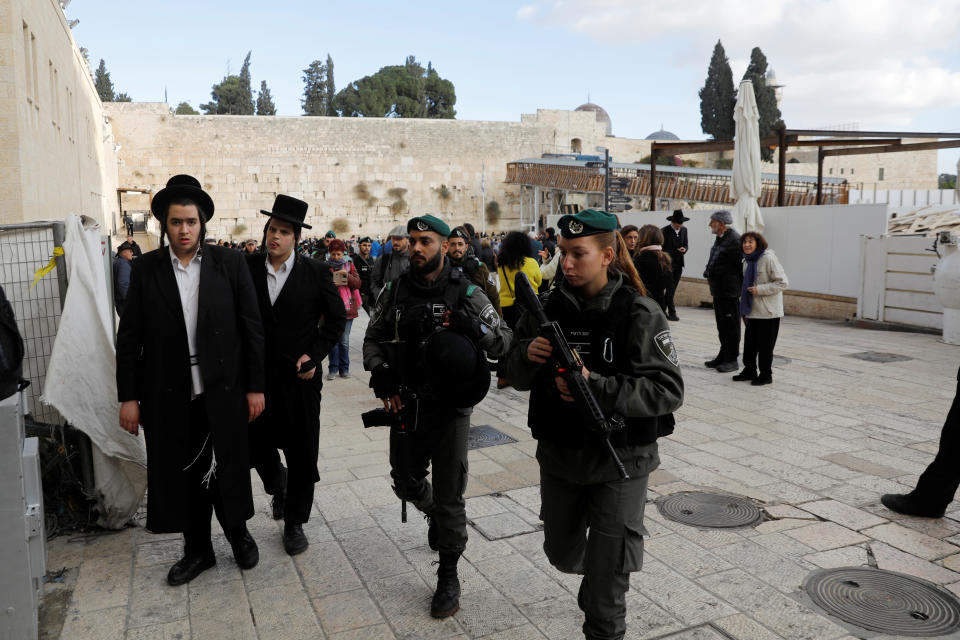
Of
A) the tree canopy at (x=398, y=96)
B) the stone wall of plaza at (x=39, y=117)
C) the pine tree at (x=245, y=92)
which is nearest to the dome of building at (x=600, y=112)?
the tree canopy at (x=398, y=96)

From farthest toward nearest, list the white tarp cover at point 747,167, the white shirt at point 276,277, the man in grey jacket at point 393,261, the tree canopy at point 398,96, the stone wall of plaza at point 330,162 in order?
1. the tree canopy at point 398,96
2. the stone wall of plaza at point 330,162
3. the white tarp cover at point 747,167
4. the man in grey jacket at point 393,261
5. the white shirt at point 276,277

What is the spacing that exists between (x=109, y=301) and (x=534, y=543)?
273 cm

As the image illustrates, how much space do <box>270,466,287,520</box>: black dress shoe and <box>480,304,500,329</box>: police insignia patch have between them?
5.43ft

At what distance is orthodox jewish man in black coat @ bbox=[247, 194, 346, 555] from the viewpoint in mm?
3600

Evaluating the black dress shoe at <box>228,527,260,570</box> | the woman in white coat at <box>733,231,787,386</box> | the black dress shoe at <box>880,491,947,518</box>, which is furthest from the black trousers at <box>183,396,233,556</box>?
the woman in white coat at <box>733,231,787,386</box>

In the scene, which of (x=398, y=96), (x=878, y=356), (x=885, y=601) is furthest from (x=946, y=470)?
(x=398, y=96)

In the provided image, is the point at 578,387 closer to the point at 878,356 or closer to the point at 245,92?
the point at 878,356

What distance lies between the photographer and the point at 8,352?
2869mm

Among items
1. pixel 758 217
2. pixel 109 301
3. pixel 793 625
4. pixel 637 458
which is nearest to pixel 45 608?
pixel 109 301

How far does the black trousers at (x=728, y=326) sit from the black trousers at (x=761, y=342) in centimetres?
55

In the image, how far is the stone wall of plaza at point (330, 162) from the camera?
1487 inches

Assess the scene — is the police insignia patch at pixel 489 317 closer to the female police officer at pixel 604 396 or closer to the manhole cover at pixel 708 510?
the female police officer at pixel 604 396

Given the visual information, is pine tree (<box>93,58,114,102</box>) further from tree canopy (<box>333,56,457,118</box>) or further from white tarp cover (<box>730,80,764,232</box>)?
white tarp cover (<box>730,80,764,232</box>)

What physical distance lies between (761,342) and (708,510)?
367cm
